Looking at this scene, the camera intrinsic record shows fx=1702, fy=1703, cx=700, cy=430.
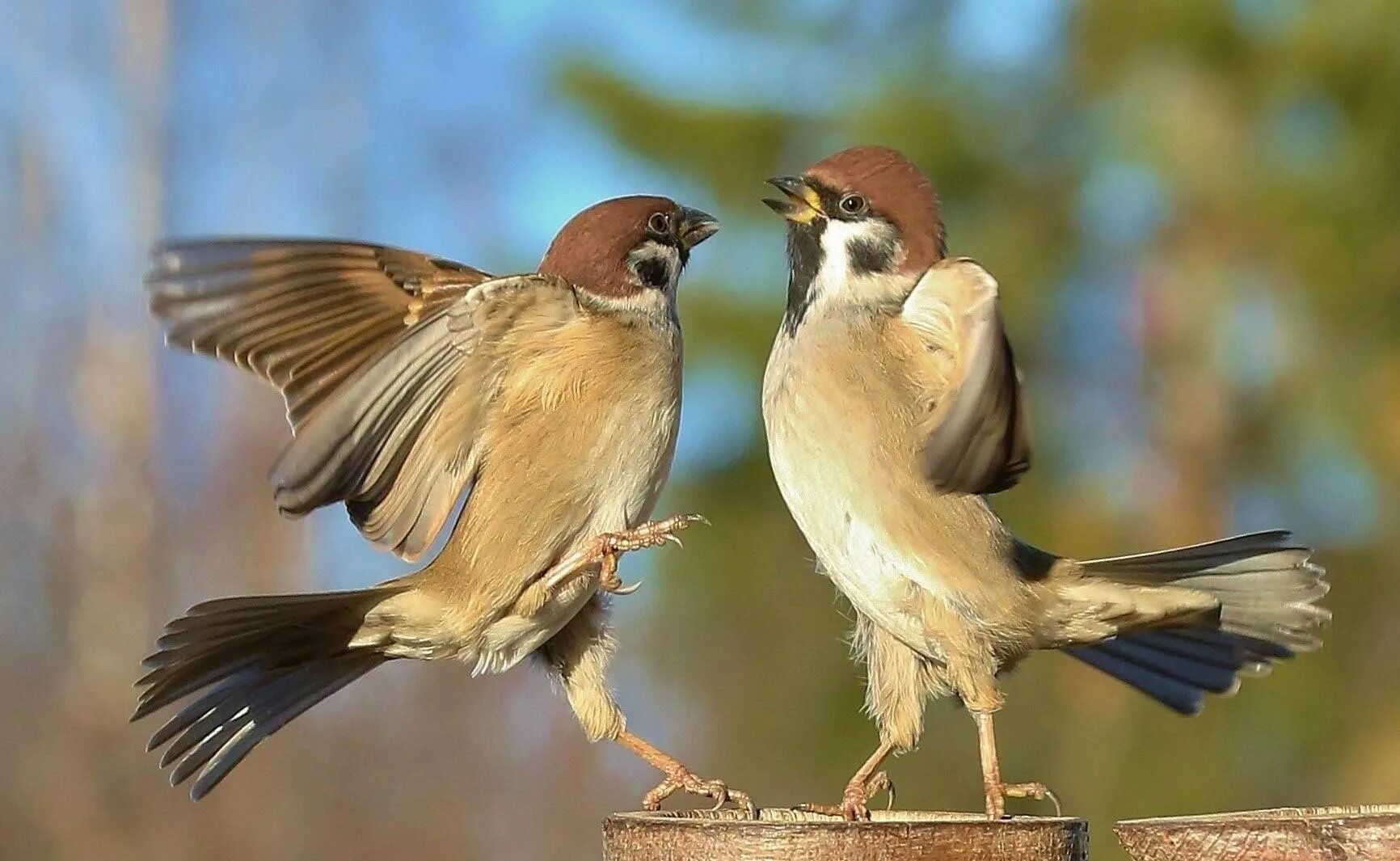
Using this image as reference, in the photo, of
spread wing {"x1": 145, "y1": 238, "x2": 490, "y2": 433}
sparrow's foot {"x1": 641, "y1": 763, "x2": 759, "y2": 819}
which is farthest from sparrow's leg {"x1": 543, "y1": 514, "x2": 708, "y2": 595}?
spread wing {"x1": 145, "y1": 238, "x2": 490, "y2": 433}

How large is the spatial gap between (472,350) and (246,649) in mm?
850

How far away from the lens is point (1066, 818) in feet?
8.89

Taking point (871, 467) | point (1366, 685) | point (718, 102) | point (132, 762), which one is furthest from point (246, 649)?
point (132, 762)

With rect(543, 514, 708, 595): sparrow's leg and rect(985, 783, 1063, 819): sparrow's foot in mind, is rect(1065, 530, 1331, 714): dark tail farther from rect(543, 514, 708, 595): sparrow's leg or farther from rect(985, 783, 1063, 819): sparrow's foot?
rect(543, 514, 708, 595): sparrow's leg

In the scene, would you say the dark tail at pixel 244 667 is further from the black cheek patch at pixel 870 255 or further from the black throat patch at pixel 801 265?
the black cheek patch at pixel 870 255

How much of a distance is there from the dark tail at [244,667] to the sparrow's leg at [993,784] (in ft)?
4.57

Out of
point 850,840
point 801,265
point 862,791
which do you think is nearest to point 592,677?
point 862,791

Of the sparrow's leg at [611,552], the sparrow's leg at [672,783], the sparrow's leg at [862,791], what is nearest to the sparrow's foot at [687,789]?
the sparrow's leg at [672,783]

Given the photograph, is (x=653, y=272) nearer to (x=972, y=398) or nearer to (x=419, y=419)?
(x=419, y=419)

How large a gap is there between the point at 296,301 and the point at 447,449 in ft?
1.57

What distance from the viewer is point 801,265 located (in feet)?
12.5

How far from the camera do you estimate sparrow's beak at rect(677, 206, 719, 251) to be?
13.2 feet

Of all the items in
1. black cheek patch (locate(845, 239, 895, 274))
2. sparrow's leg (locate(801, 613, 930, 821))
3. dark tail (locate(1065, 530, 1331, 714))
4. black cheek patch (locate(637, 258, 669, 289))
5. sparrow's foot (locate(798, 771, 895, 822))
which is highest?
black cheek patch (locate(845, 239, 895, 274))

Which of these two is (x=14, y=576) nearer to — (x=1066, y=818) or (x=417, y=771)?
(x=417, y=771)
